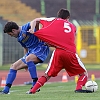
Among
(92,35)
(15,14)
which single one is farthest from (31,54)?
(15,14)

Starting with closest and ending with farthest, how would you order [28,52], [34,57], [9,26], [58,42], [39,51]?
[58,42]
[9,26]
[34,57]
[39,51]
[28,52]

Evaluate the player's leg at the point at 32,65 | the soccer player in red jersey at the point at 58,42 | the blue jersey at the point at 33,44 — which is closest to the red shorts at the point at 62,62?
the soccer player in red jersey at the point at 58,42

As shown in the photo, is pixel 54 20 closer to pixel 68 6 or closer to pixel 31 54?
pixel 31 54

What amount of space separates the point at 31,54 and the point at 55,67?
1.11 meters

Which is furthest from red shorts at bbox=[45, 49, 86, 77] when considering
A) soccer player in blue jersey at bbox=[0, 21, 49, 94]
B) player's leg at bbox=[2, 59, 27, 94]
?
player's leg at bbox=[2, 59, 27, 94]

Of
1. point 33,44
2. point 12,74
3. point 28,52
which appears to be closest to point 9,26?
point 33,44

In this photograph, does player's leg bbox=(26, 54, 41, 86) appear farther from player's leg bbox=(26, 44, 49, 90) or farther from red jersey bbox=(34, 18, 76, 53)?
red jersey bbox=(34, 18, 76, 53)

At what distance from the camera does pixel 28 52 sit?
10289mm

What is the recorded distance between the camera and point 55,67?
30.0 feet

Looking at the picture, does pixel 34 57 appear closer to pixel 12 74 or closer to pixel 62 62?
pixel 12 74

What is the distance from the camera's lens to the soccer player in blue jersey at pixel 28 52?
982 centimetres

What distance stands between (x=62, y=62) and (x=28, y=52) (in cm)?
136

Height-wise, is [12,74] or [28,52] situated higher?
[28,52]

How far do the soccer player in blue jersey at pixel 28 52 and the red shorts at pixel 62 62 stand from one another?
2.21ft
